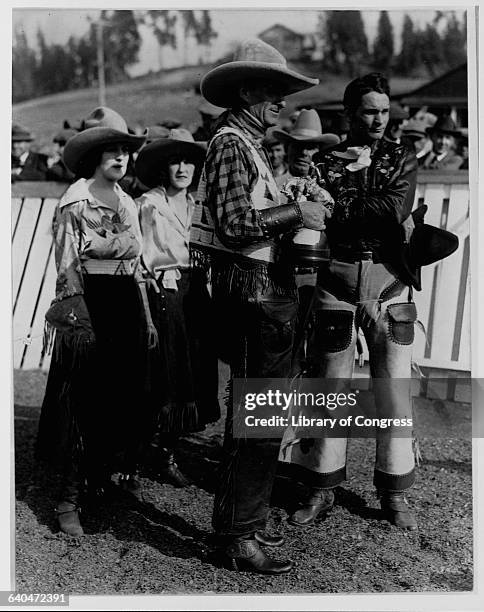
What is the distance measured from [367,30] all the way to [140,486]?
2.10 metres

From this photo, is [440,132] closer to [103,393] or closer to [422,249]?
[422,249]

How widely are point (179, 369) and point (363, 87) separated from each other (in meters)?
1.37

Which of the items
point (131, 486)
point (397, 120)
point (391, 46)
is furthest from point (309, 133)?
point (131, 486)

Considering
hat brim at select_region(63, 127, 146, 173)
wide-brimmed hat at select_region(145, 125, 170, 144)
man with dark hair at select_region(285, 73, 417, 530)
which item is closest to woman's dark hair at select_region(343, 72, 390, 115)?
man with dark hair at select_region(285, 73, 417, 530)

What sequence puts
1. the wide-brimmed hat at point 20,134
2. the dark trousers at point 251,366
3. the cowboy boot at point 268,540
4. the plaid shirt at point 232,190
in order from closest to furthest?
the plaid shirt at point 232,190
the dark trousers at point 251,366
the cowboy boot at point 268,540
the wide-brimmed hat at point 20,134

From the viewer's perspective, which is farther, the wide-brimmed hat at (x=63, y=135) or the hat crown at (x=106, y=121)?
the wide-brimmed hat at (x=63, y=135)

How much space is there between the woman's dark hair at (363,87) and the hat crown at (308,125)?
60 centimetres

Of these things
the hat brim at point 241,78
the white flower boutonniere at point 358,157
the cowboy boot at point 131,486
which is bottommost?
the cowboy boot at point 131,486

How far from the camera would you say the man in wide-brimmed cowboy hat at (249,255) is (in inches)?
107

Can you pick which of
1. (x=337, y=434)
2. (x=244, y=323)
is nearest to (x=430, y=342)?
(x=337, y=434)

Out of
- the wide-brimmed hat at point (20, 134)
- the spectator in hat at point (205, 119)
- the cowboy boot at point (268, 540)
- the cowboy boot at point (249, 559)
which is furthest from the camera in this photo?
the spectator in hat at point (205, 119)

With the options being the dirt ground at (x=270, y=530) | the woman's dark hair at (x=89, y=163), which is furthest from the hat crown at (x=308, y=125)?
the dirt ground at (x=270, y=530)

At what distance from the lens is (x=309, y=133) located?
3.77m

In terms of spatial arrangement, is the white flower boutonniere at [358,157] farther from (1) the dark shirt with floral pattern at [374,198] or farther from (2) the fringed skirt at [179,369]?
(2) the fringed skirt at [179,369]
